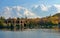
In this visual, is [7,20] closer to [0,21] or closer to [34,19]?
[0,21]

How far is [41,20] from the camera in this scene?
1083 cm

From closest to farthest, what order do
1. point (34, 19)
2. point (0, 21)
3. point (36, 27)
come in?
point (34, 19), point (0, 21), point (36, 27)

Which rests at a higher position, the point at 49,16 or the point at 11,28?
the point at 49,16

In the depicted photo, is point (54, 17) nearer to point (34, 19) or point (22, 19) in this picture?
point (34, 19)

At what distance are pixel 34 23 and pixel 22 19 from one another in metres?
1.05

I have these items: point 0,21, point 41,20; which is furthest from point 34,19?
point 0,21

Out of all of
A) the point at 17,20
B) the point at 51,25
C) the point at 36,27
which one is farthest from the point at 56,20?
the point at 17,20

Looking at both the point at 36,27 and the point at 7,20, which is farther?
the point at 36,27

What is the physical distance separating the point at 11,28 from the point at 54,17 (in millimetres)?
3547

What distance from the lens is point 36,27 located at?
477 inches

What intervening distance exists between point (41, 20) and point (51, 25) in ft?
4.34

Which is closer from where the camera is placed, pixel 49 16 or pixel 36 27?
pixel 49 16

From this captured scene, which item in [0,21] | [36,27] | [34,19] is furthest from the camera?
[36,27]

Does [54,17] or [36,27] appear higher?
[54,17]
